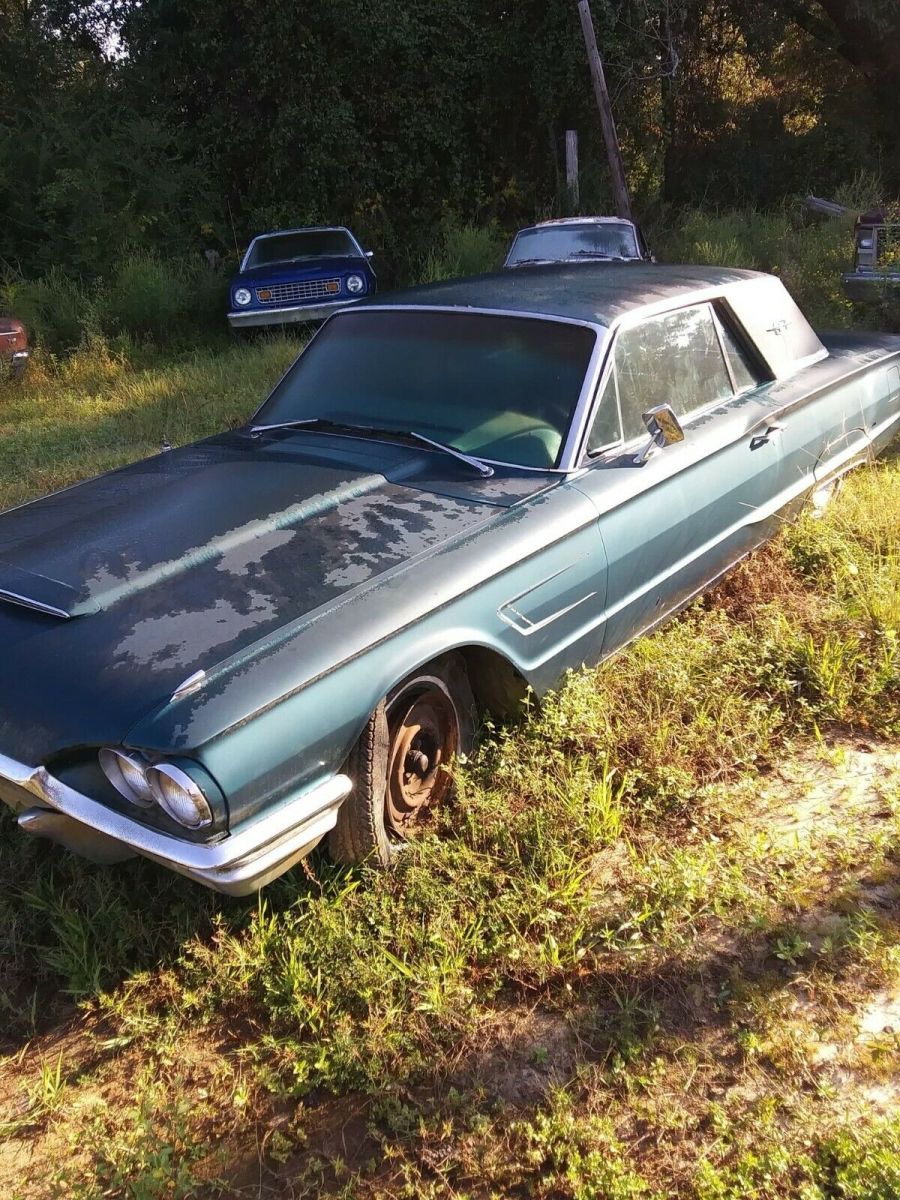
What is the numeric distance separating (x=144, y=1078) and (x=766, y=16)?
16007 millimetres

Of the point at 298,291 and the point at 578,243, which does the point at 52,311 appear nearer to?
the point at 298,291

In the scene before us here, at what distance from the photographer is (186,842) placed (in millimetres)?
2037

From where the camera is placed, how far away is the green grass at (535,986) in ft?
6.32

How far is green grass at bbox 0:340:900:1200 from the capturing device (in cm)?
193

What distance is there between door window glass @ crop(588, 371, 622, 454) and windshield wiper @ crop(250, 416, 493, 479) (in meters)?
0.37

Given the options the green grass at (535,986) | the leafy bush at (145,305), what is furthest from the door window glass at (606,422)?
the leafy bush at (145,305)

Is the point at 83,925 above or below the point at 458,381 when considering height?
below

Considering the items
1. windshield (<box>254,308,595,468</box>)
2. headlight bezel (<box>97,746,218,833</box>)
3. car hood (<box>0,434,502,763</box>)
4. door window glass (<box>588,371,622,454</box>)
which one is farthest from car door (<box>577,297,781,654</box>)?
headlight bezel (<box>97,746,218,833</box>)

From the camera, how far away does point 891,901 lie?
2473mm

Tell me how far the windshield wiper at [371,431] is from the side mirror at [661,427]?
53cm

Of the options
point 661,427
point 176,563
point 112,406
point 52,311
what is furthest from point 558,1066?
point 52,311

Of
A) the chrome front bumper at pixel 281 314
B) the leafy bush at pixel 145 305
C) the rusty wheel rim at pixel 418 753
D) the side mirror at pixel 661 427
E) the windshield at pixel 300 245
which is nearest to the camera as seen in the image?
the rusty wheel rim at pixel 418 753

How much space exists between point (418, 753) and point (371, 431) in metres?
1.24

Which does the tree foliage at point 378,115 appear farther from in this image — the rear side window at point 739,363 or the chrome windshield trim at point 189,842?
the chrome windshield trim at point 189,842
